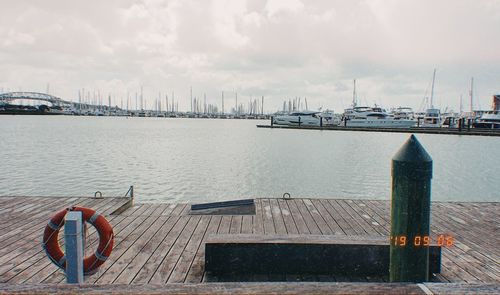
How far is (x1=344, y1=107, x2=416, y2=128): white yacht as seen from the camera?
253ft

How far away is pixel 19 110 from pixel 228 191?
7499 inches

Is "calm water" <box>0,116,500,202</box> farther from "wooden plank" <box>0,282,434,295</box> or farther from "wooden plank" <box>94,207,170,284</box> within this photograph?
"wooden plank" <box>0,282,434,295</box>

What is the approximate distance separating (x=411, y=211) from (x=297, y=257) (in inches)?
79.8

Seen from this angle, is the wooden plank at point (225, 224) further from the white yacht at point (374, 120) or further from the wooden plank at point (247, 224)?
the white yacht at point (374, 120)

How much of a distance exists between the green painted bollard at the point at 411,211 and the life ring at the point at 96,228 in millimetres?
3419

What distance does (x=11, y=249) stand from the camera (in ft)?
18.5

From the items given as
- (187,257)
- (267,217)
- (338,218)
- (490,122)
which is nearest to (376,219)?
(338,218)

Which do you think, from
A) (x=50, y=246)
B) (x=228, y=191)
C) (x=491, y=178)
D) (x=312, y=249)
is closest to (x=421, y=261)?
(x=312, y=249)

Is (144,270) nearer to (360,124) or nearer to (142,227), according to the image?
(142,227)

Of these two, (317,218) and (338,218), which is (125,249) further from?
(338,218)

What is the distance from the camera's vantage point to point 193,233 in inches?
257

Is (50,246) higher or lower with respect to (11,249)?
higher

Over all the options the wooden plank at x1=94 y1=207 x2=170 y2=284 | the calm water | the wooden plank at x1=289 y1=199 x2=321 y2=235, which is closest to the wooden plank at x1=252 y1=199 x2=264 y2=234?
the wooden plank at x1=289 y1=199 x2=321 y2=235

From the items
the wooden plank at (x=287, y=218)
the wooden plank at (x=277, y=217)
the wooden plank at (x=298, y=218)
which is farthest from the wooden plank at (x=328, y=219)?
the wooden plank at (x=277, y=217)
